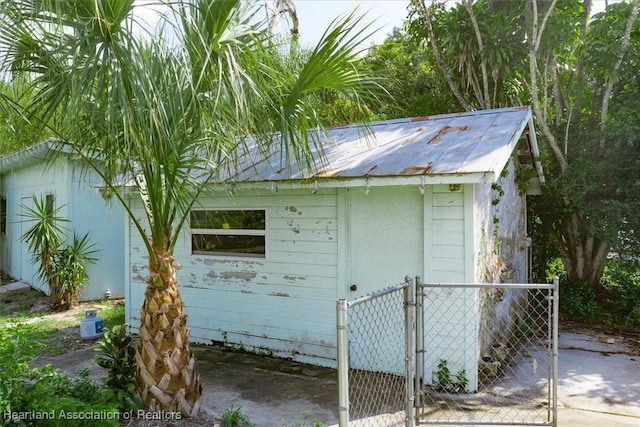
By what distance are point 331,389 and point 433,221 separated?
2202mm

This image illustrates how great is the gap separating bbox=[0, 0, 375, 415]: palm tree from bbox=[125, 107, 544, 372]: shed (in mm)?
786

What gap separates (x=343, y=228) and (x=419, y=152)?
4.30 feet

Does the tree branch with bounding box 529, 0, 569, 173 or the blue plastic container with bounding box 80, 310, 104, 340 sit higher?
the tree branch with bounding box 529, 0, 569, 173

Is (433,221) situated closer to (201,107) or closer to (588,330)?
(201,107)

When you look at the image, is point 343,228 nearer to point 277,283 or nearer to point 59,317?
point 277,283

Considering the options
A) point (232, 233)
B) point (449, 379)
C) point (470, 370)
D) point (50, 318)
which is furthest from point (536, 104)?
point (50, 318)

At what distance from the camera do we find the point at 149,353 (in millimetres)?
4180

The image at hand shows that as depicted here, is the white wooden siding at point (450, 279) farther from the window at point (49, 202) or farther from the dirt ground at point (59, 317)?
the window at point (49, 202)

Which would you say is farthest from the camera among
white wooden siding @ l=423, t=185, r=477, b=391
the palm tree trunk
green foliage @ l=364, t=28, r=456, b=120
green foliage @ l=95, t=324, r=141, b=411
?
green foliage @ l=364, t=28, r=456, b=120

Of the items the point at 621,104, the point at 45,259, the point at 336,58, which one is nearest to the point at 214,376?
the point at 336,58

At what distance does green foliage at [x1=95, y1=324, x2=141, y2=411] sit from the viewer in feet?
14.1

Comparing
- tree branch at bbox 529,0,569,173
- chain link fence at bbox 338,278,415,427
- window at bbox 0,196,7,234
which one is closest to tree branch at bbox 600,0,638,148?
tree branch at bbox 529,0,569,173

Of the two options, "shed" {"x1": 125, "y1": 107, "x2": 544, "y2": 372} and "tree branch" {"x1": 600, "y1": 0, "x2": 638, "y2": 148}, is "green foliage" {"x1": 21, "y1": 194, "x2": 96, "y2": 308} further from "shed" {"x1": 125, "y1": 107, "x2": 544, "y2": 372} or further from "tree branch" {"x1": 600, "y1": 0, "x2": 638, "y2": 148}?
"tree branch" {"x1": 600, "y1": 0, "x2": 638, "y2": 148}

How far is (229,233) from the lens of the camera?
6973 millimetres
